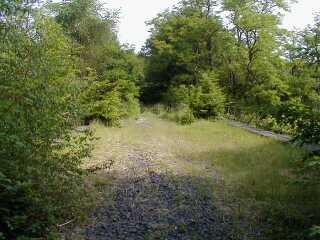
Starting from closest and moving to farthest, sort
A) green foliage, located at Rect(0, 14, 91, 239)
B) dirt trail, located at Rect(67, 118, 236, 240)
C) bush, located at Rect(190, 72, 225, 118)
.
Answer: green foliage, located at Rect(0, 14, 91, 239)
dirt trail, located at Rect(67, 118, 236, 240)
bush, located at Rect(190, 72, 225, 118)

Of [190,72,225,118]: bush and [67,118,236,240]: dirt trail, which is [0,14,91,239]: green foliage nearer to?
[67,118,236,240]: dirt trail

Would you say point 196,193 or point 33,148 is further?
point 196,193

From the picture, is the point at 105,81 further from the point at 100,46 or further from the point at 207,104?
the point at 207,104

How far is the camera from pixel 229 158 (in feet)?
34.0

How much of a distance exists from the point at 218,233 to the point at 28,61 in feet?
13.3

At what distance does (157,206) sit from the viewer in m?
6.79

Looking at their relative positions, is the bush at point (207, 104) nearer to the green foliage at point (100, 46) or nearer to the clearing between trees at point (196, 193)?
the green foliage at point (100, 46)

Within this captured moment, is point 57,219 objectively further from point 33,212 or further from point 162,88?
point 162,88

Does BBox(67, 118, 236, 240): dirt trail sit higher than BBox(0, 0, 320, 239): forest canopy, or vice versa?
BBox(0, 0, 320, 239): forest canopy

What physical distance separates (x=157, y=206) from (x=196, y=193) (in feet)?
3.16

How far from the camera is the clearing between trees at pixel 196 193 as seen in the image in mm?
5867

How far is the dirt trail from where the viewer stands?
5770mm

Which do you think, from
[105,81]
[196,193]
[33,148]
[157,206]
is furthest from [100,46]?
[33,148]

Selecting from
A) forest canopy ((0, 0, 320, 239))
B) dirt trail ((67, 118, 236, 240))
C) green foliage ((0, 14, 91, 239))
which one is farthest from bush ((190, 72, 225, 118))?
green foliage ((0, 14, 91, 239))
